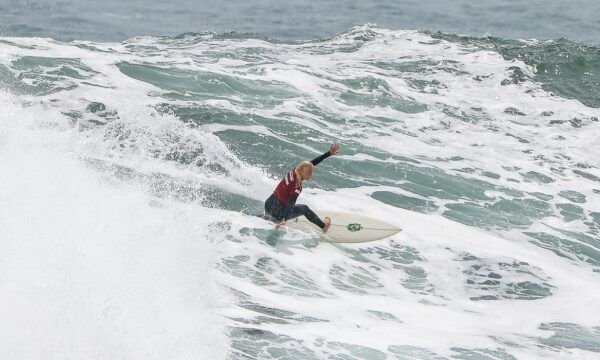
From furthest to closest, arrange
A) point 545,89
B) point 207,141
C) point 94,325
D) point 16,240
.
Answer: point 545,89 → point 207,141 → point 16,240 → point 94,325

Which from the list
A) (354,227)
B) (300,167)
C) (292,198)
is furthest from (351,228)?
(300,167)

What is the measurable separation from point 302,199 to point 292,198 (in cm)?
193

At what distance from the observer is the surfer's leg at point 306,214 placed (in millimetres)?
15320

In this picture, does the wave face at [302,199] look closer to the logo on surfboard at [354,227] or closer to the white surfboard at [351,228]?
the white surfboard at [351,228]

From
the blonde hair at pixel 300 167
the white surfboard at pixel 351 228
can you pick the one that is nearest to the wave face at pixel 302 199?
the white surfboard at pixel 351 228

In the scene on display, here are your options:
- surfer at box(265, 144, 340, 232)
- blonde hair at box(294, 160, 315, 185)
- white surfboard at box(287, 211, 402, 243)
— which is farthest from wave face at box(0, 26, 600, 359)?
blonde hair at box(294, 160, 315, 185)

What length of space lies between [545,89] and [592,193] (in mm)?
7481

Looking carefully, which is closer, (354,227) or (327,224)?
(327,224)

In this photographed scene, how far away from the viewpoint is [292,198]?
15.2 meters

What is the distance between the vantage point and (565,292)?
14961mm

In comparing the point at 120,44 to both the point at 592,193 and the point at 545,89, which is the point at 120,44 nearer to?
the point at 545,89

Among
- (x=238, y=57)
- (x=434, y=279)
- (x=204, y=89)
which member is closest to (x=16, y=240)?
(x=434, y=279)

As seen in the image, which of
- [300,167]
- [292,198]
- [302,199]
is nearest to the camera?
[300,167]

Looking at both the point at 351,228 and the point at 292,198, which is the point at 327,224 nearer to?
the point at 351,228
